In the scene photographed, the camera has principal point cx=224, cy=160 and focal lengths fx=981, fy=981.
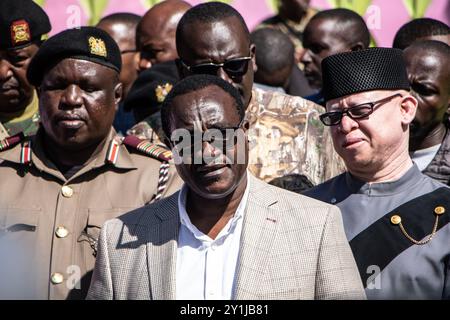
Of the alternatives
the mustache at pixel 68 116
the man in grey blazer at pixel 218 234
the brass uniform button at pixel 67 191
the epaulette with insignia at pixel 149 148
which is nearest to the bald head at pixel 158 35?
the epaulette with insignia at pixel 149 148

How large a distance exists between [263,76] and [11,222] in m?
→ 3.00

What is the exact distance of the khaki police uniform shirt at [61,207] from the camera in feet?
14.9

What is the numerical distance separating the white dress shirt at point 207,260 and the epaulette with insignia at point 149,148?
2.74 ft

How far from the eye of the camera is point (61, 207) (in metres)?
4.69

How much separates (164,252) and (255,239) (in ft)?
1.21

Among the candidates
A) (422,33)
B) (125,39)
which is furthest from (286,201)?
(125,39)

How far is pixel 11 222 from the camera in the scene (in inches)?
181

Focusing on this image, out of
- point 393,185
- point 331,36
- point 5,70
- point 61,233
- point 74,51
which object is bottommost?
point 61,233

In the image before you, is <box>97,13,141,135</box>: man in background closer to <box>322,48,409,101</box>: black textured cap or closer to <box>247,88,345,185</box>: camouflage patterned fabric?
<box>247,88,345,185</box>: camouflage patterned fabric

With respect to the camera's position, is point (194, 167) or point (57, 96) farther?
point (57, 96)

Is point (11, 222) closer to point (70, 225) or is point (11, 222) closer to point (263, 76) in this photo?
point (70, 225)

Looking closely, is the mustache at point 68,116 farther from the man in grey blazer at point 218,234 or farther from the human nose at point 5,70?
the human nose at point 5,70
